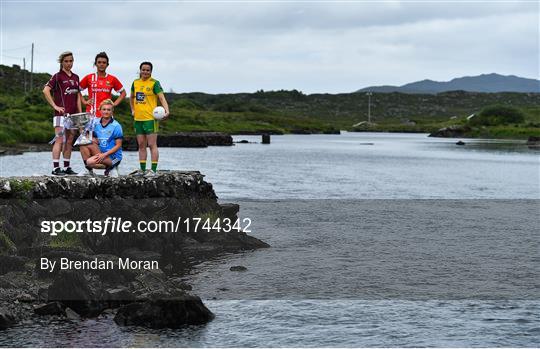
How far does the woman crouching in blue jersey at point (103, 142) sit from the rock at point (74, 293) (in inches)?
240

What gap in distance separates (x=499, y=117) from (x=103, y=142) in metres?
177

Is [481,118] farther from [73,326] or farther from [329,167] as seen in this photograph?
[73,326]

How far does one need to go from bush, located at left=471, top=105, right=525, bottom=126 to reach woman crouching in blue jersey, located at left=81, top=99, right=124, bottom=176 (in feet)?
569

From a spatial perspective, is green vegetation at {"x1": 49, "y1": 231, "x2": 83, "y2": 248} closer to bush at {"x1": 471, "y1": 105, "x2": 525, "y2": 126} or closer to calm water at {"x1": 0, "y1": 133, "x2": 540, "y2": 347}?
calm water at {"x1": 0, "y1": 133, "x2": 540, "y2": 347}

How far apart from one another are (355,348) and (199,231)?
11.2 metres

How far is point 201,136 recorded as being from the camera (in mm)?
115750

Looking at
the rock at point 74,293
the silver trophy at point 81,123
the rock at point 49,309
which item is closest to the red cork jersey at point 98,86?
the silver trophy at point 81,123

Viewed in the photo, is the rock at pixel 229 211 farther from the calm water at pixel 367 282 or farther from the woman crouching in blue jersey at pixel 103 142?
the woman crouching in blue jersey at pixel 103 142

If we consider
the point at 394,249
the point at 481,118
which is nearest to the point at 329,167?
the point at 394,249

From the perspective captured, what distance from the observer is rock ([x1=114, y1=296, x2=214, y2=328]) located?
13.5m

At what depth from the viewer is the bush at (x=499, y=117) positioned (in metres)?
Result: 183

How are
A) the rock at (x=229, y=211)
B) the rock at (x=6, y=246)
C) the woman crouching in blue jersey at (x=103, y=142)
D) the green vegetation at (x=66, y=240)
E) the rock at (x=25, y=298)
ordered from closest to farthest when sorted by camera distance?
1. the rock at (x=25, y=298)
2. the rock at (x=6, y=246)
3. the green vegetation at (x=66, y=240)
4. the woman crouching in blue jersey at (x=103, y=142)
5. the rock at (x=229, y=211)

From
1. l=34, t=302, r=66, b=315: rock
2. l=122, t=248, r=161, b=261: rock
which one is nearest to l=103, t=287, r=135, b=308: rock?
l=34, t=302, r=66, b=315: rock

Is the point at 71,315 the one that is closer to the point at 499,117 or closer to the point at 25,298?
the point at 25,298
